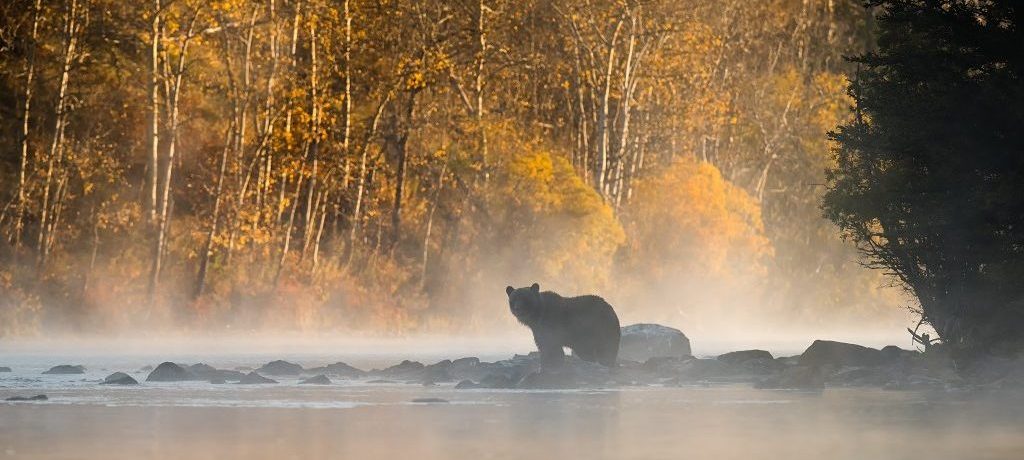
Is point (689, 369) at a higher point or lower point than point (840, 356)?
lower

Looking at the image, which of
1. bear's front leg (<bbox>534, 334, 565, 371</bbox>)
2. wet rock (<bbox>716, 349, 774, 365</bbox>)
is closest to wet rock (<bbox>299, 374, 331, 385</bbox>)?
bear's front leg (<bbox>534, 334, 565, 371</bbox>)

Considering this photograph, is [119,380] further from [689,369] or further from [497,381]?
[689,369]

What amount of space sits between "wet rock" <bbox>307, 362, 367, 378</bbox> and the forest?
621 inches

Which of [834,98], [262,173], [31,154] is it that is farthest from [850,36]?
[31,154]

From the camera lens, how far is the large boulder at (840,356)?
29.9 m

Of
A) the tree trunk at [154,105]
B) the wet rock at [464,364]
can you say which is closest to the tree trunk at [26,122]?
the tree trunk at [154,105]

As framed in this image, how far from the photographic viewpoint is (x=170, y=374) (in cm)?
2780

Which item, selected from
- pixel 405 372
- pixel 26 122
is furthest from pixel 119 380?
pixel 26 122

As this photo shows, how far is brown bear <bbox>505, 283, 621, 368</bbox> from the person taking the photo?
28.0 m

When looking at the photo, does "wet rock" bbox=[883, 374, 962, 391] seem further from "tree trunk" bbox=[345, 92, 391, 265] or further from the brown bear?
"tree trunk" bbox=[345, 92, 391, 265]

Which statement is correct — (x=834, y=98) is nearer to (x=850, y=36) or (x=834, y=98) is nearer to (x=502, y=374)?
(x=850, y=36)

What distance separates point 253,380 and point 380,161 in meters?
29.8

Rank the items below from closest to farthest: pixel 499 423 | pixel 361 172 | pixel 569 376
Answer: pixel 499 423 < pixel 569 376 < pixel 361 172

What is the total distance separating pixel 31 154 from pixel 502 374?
24.0m
